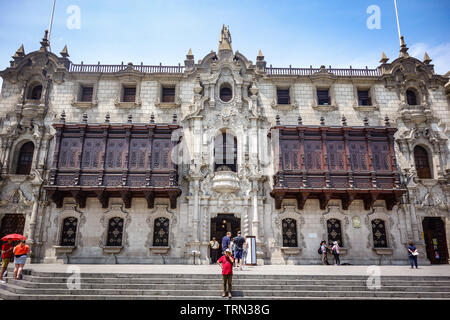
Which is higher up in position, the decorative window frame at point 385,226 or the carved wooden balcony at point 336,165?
the carved wooden balcony at point 336,165

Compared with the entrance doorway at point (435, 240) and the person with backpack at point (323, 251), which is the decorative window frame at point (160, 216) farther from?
the entrance doorway at point (435, 240)

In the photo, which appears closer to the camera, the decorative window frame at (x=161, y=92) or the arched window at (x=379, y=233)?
the arched window at (x=379, y=233)

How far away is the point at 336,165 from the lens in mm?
21641

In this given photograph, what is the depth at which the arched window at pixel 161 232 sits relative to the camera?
68.8 ft

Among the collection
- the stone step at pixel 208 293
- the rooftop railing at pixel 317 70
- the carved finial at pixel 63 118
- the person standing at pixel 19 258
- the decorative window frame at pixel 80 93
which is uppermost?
the rooftop railing at pixel 317 70

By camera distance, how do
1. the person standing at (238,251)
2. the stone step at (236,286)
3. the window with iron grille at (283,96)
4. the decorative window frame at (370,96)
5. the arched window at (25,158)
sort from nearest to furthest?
the stone step at (236,286)
the person standing at (238,251)
the arched window at (25,158)
the decorative window frame at (370,96)
the window with iron grille at (283,96)

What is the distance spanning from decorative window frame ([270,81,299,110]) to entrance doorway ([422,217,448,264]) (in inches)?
490

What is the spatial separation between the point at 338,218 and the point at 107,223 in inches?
626

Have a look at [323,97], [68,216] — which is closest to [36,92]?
[68,216]

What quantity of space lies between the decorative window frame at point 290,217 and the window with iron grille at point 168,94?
40.0 feet

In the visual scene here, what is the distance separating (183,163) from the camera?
2220 cm

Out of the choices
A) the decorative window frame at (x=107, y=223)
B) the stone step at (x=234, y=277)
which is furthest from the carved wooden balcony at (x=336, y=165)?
the decorative window frame at (x=107, y=223)

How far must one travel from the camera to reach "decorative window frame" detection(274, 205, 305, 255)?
20562mm

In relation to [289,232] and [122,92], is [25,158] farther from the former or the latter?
[289,232]
